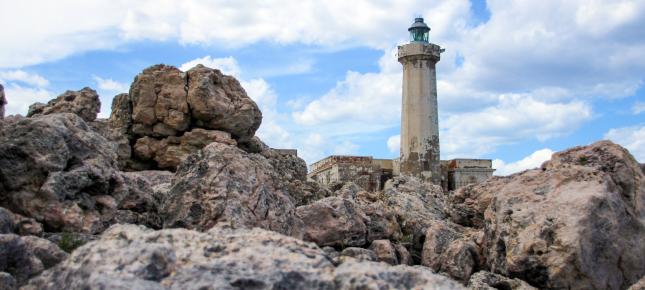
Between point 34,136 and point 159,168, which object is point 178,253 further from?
point 159,168

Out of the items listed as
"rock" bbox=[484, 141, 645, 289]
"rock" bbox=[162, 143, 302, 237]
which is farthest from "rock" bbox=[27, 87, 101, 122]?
"rock" bbox=[484, 141, 645, 289]

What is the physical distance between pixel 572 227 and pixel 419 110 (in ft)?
95.6

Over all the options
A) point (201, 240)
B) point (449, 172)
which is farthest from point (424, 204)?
point (449, 172)

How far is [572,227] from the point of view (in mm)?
8484

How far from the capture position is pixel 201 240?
13.1 ft

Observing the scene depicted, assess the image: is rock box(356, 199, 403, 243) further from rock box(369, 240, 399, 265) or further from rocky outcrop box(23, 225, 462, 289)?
rocky outcrop box(23, 225, 462, 289)

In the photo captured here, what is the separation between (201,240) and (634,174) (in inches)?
312

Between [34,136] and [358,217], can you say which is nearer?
[34,136]

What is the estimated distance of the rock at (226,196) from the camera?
24.6ft

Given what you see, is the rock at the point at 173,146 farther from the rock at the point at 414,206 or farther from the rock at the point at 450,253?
the rock at the point at 450,253

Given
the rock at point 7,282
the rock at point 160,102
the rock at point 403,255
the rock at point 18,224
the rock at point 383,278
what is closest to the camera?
the rock at point 383,278

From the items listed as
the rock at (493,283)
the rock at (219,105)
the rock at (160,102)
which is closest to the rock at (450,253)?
the rock at (493,283)

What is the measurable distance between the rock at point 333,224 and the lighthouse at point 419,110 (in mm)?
26378

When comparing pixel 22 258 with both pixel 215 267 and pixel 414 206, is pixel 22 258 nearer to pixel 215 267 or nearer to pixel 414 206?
pixel 215 267
